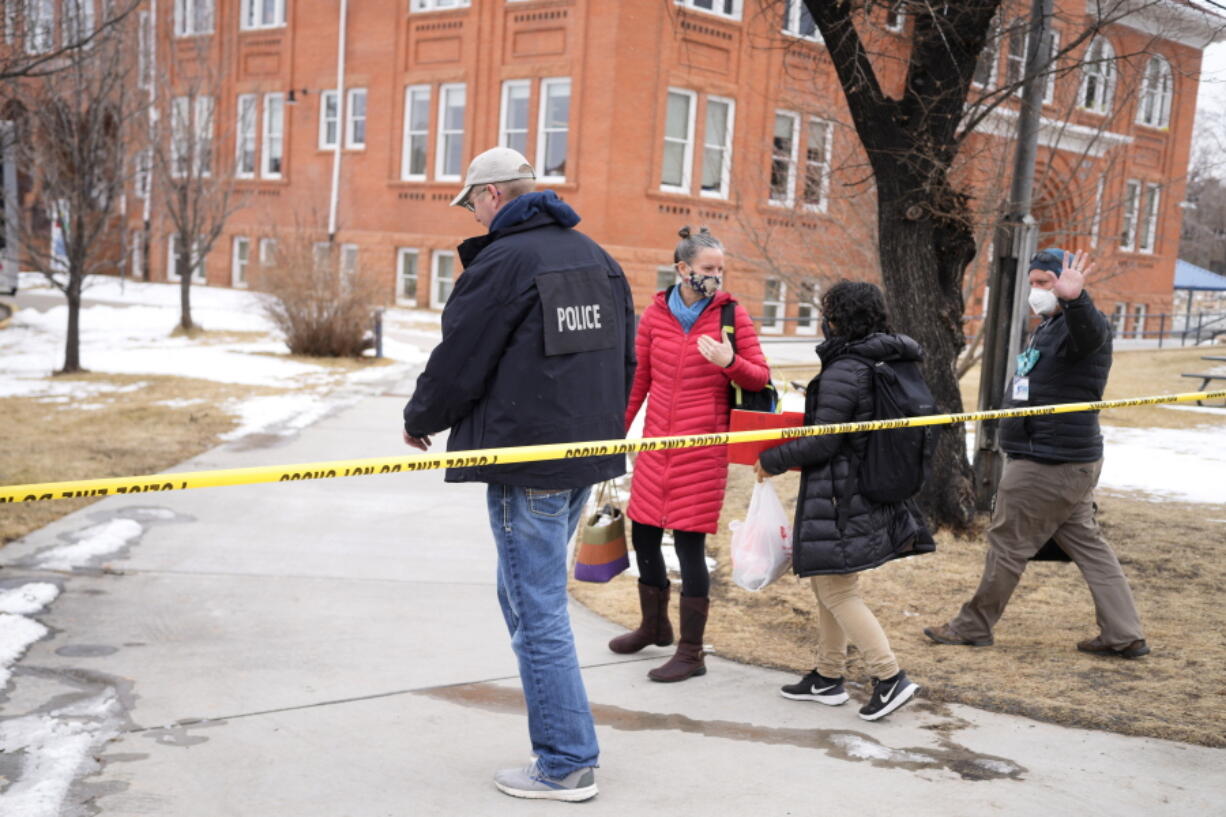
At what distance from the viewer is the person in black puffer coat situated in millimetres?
4469

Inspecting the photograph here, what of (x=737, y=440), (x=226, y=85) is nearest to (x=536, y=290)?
(x=737, y=440)

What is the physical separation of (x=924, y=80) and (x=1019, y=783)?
526cm

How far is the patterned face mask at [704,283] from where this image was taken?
4.92m

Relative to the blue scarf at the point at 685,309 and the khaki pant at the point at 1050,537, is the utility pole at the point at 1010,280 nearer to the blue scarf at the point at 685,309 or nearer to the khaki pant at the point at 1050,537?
the khaki pant at the point at 1050,537

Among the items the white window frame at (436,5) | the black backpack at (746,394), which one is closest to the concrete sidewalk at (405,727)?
the black backpack at (746,394)

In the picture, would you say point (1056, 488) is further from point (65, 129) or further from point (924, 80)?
point (65, 129)

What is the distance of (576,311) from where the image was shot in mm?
3662

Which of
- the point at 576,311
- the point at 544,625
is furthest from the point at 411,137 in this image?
the point at 544,625

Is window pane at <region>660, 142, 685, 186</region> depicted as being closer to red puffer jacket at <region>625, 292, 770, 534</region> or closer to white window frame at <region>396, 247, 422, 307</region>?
white window frame at <region>396, 247, 422, 307</region>

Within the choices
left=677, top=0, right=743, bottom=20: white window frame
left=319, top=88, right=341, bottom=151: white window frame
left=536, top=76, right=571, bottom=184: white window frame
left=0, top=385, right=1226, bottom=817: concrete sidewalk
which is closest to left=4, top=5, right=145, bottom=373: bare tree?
left=0, top=385, right=1226, bottom=817: concrete sidewalk

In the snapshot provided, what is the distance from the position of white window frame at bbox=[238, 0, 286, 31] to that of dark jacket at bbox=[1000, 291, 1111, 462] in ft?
107

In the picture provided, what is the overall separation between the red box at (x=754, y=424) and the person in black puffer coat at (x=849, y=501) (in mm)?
209

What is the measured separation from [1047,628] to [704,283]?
2643 mm

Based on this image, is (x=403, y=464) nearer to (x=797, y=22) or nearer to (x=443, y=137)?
(x=797, y=22)
